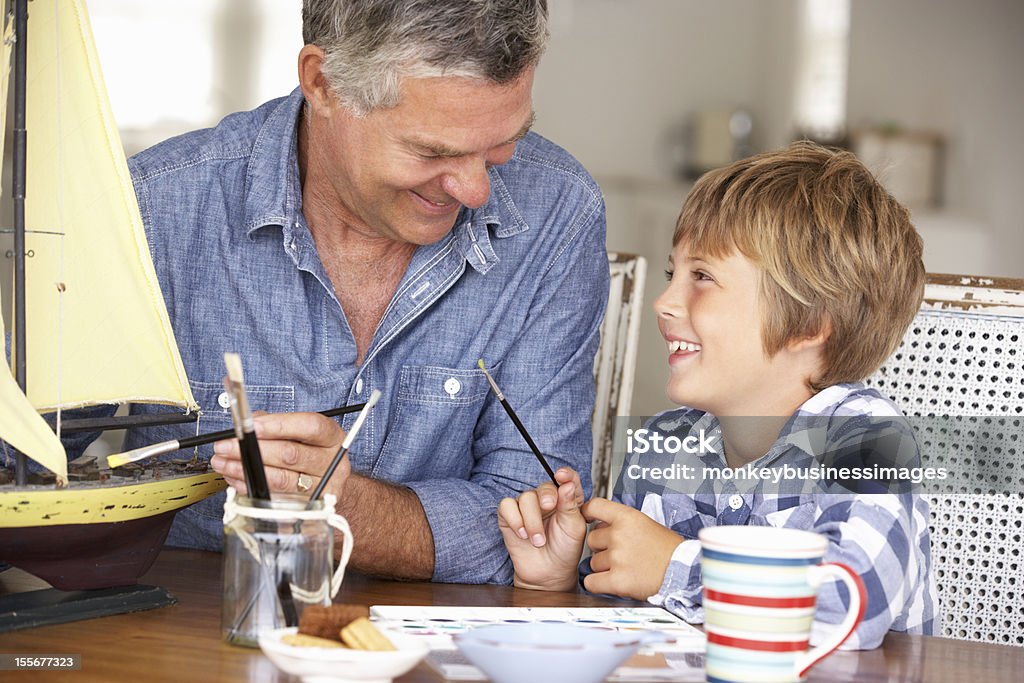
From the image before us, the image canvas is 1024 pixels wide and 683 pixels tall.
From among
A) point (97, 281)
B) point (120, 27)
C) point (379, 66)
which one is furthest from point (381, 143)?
point (120, 27)

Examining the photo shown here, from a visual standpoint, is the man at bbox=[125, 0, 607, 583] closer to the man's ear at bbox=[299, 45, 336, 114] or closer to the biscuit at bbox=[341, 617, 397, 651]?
the man's ear at bbox=[299, 45, 336, 114]

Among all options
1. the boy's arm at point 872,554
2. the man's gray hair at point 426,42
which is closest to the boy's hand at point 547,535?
the boy's arm at point 872,554

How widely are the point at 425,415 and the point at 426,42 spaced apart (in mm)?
469

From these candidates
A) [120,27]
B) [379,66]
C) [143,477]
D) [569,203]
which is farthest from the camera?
[120,27]

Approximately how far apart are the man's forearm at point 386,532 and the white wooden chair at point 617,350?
47 centimetres

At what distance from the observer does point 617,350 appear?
68.0 inches

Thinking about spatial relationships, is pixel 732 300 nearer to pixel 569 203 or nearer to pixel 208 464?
pixel 569 203

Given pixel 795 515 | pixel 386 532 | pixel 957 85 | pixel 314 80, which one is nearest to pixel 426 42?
pixel 314 80

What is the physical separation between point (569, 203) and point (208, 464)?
687 mm

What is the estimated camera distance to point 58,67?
3.47ft

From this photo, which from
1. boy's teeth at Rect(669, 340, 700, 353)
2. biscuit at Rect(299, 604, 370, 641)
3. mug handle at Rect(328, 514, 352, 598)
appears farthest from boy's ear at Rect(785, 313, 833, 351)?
biscuit at Rect(299, 604, 370, 641)

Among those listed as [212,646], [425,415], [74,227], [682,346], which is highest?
[74,227]

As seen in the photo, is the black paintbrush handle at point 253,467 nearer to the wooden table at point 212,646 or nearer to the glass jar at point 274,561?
the glass jar at point 274,561

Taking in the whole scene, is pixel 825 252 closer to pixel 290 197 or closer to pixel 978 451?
pixel 978 451
